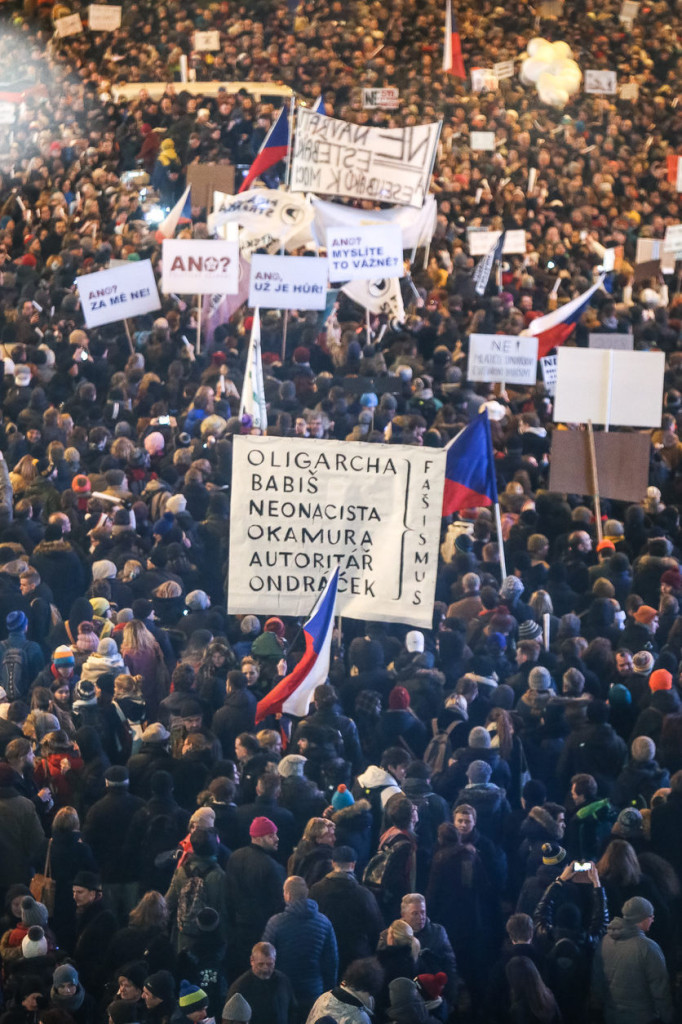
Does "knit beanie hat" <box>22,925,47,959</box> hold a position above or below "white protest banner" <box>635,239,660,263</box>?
above

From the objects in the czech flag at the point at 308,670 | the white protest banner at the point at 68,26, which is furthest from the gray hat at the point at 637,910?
the white protest banner at the point at 68,26

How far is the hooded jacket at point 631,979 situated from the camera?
5867 mm

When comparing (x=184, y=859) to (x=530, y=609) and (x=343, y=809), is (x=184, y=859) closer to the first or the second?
(x=343, y=809)

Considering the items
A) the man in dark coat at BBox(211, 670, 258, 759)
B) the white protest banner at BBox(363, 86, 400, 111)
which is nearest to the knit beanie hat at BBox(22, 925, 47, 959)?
the man in dark coat at BBox(211, 670, 258, 759)

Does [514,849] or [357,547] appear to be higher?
[357,547]

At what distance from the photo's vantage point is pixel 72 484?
34.4 ft

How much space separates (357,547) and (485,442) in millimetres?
1814

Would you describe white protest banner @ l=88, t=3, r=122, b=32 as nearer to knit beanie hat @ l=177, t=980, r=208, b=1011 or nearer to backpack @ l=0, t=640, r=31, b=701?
backpack @ l=0, t=640, r=31, b=701

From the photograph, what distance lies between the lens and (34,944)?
19.9ft

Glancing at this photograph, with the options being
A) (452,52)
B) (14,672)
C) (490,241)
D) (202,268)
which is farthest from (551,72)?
(14,672)

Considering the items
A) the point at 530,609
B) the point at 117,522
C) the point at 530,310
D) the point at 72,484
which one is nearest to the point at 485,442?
the point at 530,609

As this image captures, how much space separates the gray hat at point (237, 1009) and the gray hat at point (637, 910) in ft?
5.24

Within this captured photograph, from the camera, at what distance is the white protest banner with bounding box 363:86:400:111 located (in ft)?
70.9

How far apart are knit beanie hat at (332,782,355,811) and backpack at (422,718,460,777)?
1.73ft
